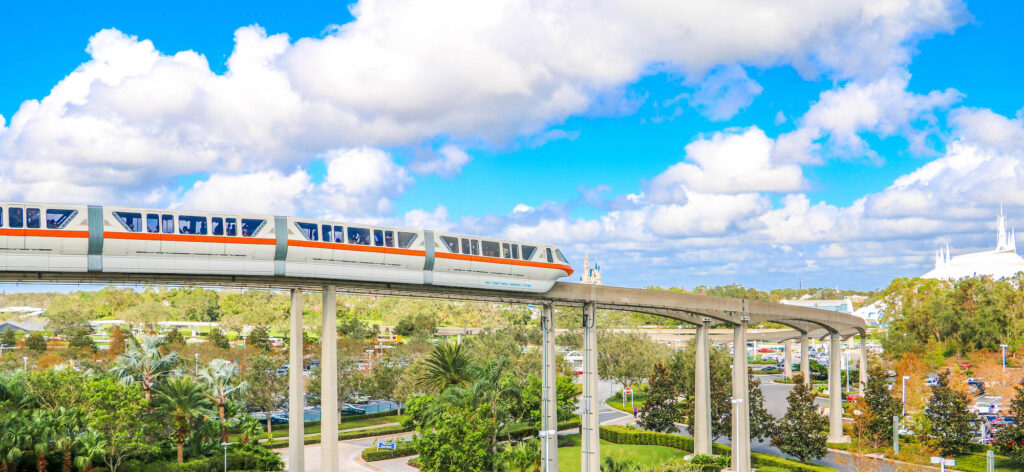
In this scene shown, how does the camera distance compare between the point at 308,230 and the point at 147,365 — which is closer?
the point at 308,230

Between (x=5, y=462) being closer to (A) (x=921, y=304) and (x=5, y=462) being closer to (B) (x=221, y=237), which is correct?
(B) (x=221, y=237)

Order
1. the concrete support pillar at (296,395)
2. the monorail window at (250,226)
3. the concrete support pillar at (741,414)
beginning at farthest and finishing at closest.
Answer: the concrete support pillar at (741,414), the concrete support pillar at (296,395), the monorail window at (250,226)

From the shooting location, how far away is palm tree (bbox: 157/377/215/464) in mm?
42844

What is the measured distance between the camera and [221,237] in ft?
95.1

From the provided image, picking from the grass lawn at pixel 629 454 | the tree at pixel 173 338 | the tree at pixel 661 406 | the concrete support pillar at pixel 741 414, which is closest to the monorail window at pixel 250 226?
the grass lawn at pixel 629 454

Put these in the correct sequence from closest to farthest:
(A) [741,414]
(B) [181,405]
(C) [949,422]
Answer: (B) [181,405] → (A) [741,414] → (C) [949,422]

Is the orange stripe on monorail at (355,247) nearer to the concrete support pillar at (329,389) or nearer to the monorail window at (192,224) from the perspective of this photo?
the concrete support pillar at (329,389)

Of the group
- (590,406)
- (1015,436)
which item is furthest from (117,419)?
(1015,436)

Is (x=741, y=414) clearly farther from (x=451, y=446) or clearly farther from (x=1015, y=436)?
(x=451, y=446)

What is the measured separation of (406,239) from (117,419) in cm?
2061

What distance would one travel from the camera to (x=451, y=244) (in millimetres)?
35781

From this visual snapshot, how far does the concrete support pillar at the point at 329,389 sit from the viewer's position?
32875mm

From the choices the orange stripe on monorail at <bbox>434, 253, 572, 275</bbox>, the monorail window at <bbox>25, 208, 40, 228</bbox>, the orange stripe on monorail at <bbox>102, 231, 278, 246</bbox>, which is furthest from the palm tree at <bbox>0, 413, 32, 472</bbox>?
the orange stripe on monorail at <bbox>434, 253, 572, 275</bbox>

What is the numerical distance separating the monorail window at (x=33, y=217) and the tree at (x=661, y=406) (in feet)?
155
